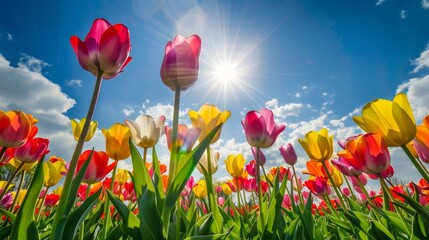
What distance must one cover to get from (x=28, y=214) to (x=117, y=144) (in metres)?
0.83

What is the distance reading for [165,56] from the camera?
135 cm

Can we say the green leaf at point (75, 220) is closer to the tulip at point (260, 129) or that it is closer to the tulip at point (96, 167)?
the tulip at point (96, 167)

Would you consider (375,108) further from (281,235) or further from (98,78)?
(98,78)

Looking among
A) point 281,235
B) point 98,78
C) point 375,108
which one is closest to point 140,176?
point 98,78

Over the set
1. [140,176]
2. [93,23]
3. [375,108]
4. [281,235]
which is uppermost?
[93,23]

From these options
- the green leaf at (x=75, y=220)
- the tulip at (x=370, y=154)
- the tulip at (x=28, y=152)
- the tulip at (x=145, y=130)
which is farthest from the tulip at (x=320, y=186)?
the tulip at (x=28, y=152)

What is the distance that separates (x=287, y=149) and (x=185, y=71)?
2630 millimetres

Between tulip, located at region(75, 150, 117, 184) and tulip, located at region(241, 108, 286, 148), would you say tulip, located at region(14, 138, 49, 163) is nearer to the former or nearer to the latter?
tulip, located at region(75, 150, 117, 184)

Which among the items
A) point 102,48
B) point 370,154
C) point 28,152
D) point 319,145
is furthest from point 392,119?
point 28,152

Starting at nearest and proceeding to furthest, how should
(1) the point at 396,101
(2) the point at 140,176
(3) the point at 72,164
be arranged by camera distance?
(3) the point at 72,164 → (2) the point at 140,176 → (1) the point at 396,101

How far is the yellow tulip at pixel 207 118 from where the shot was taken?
1.52 metres

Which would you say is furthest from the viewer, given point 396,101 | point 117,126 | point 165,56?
point 117,126

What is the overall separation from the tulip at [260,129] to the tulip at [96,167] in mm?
1039

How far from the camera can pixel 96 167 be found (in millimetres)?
1866
